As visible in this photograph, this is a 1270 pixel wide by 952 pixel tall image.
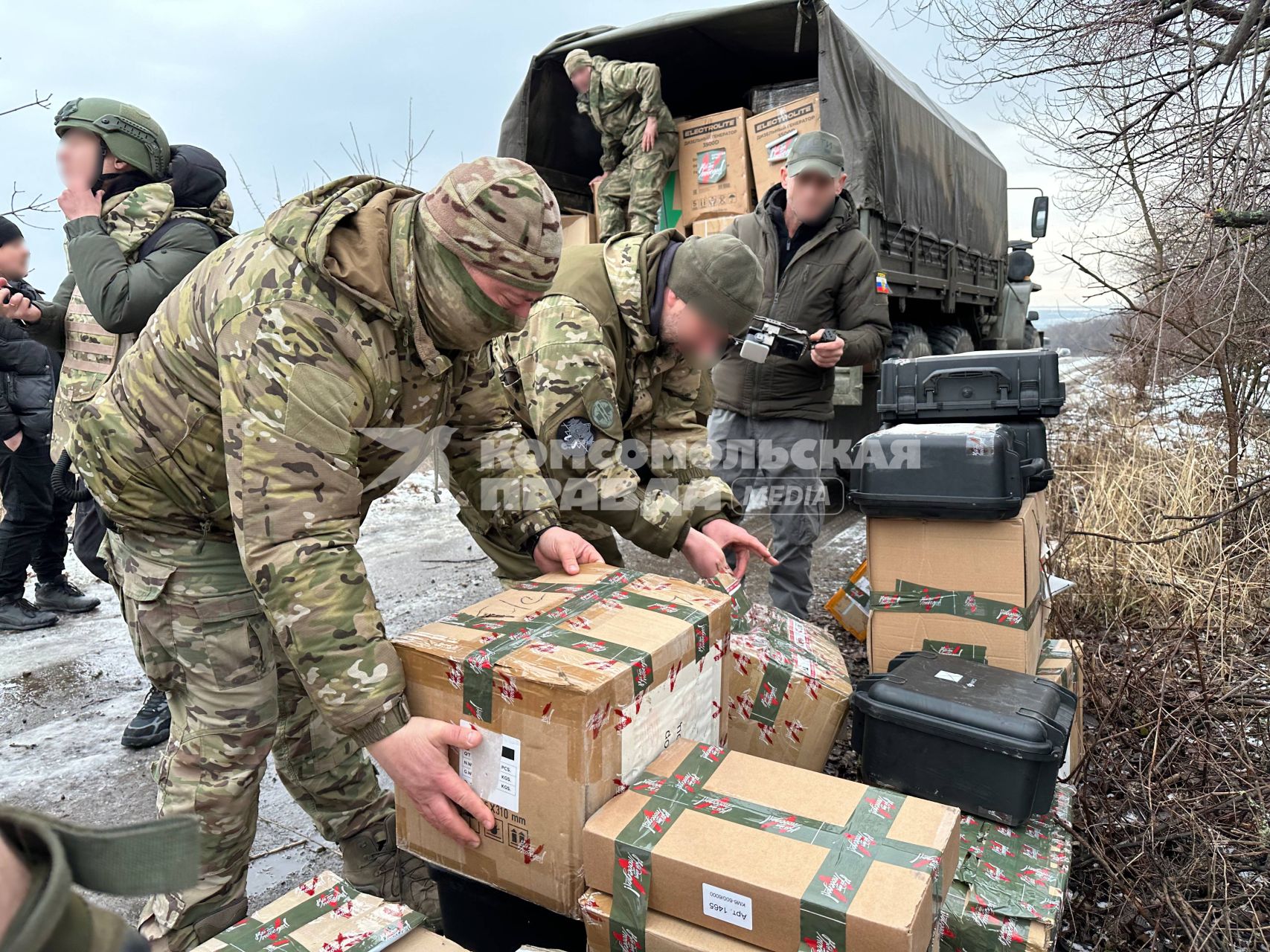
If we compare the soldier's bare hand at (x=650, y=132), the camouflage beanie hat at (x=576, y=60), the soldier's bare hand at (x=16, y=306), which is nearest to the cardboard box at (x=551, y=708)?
the soldier's bare hand at (x=16, y=306)

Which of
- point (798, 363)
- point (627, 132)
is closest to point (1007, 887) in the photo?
point (798, 363)

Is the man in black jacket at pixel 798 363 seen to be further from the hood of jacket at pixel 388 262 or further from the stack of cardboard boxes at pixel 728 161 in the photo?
the hood of jacket at pixel 388 262

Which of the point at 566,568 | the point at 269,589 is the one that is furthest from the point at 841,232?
the point at 269,589

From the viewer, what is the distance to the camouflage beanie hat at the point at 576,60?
5.06 m

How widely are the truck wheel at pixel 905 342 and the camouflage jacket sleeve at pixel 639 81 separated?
6.73 ft

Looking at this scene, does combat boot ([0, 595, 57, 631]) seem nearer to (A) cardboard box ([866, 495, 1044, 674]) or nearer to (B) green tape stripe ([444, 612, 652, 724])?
(B) green tape stripe ([444, 612, 652, 724])

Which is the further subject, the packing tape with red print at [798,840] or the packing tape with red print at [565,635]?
the packing tape with red print at [565,635]

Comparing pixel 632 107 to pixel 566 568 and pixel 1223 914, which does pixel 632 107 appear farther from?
pixel 1223 914

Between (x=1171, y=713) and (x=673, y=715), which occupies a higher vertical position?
(x=673, y=715)

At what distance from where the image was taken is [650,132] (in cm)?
509

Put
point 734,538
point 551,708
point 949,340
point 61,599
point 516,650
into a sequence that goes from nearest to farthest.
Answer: point 551,708 < point 516,650 < point 734,538 < point 61,599 < point 949,340

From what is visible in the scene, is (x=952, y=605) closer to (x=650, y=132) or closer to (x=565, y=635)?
(x=565, y=635)

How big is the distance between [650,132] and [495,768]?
14.5 ft

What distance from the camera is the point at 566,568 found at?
2014 mm
